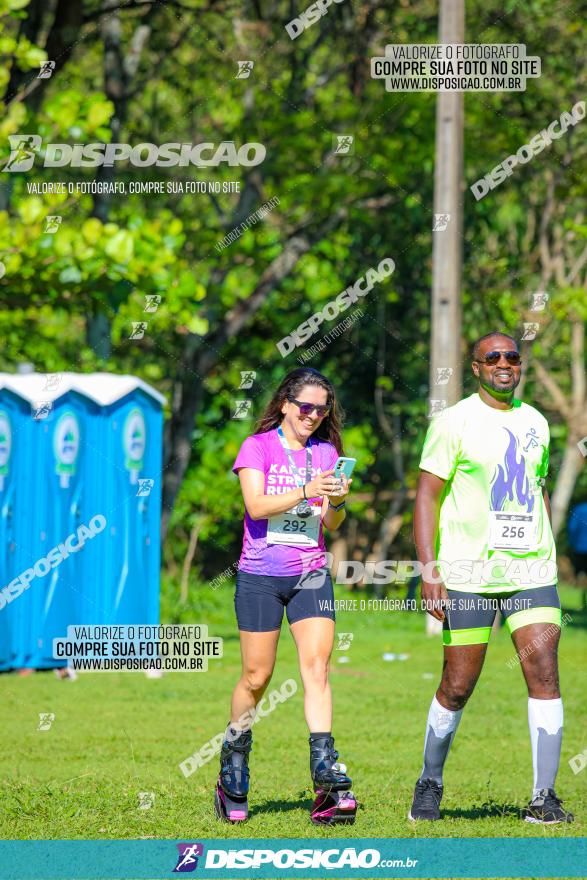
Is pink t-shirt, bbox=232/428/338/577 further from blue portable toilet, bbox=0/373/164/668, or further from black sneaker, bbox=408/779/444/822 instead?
blue portable toilet, bbox=0/373/164/668

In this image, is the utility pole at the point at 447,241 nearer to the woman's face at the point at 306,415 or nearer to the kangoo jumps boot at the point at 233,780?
the woman's face at the point at 306,415

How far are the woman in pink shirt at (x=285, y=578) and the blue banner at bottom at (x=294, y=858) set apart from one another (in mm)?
601

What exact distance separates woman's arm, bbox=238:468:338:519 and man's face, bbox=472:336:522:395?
0.76 m

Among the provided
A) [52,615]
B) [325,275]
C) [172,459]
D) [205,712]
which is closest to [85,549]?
[52,615]

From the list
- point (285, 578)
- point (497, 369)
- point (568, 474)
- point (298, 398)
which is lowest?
point (285, 578)

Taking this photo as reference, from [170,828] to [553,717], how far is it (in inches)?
60.9

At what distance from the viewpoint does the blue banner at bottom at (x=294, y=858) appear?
14.8ft

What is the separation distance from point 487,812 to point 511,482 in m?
1.41

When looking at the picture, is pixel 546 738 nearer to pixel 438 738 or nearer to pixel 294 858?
pixel 438 738

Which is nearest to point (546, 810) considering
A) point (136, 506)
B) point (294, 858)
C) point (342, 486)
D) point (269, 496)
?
point (294, 858)

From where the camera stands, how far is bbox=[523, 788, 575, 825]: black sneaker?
17.3 ft

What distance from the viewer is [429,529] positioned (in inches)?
212

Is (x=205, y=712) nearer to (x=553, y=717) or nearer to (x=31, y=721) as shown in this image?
(x=31, y=721)

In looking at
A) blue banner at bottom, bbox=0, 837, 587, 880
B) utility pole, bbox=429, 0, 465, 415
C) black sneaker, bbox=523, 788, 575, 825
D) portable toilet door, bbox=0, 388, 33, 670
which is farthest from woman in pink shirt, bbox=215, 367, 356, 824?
utility pole, bbox=429, 0, 465, 415
